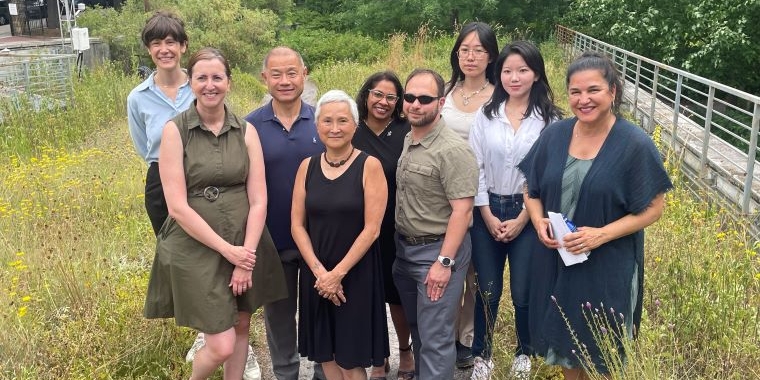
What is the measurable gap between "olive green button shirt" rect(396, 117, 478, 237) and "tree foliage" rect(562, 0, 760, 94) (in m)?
12.8

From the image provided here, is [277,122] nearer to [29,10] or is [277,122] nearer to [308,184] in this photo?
[308,184]

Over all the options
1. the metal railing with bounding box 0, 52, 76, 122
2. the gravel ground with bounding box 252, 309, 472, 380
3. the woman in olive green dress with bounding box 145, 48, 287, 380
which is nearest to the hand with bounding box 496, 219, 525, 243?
the gravel ground with bounding box 252, 309, 472, 380

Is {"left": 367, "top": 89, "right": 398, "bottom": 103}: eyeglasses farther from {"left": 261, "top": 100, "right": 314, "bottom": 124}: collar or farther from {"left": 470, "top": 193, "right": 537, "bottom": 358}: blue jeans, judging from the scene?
{"left": 470, "top": 193, "right": 537, "bottom": 358}: blue jeans

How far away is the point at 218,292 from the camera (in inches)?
122

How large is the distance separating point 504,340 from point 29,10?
32.1m

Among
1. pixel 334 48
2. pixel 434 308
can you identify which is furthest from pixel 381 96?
pixel 334 48

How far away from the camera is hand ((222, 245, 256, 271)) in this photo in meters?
3.10

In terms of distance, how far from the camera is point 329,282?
317 cm

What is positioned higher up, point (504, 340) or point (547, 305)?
point (547, 305)

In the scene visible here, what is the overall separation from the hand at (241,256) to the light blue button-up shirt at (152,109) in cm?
86

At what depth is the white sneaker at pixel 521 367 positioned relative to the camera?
3.47 m

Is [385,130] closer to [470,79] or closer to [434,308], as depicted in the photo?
[470,79]

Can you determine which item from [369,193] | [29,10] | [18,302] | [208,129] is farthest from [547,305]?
[29,10]

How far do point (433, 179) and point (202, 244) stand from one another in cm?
114
